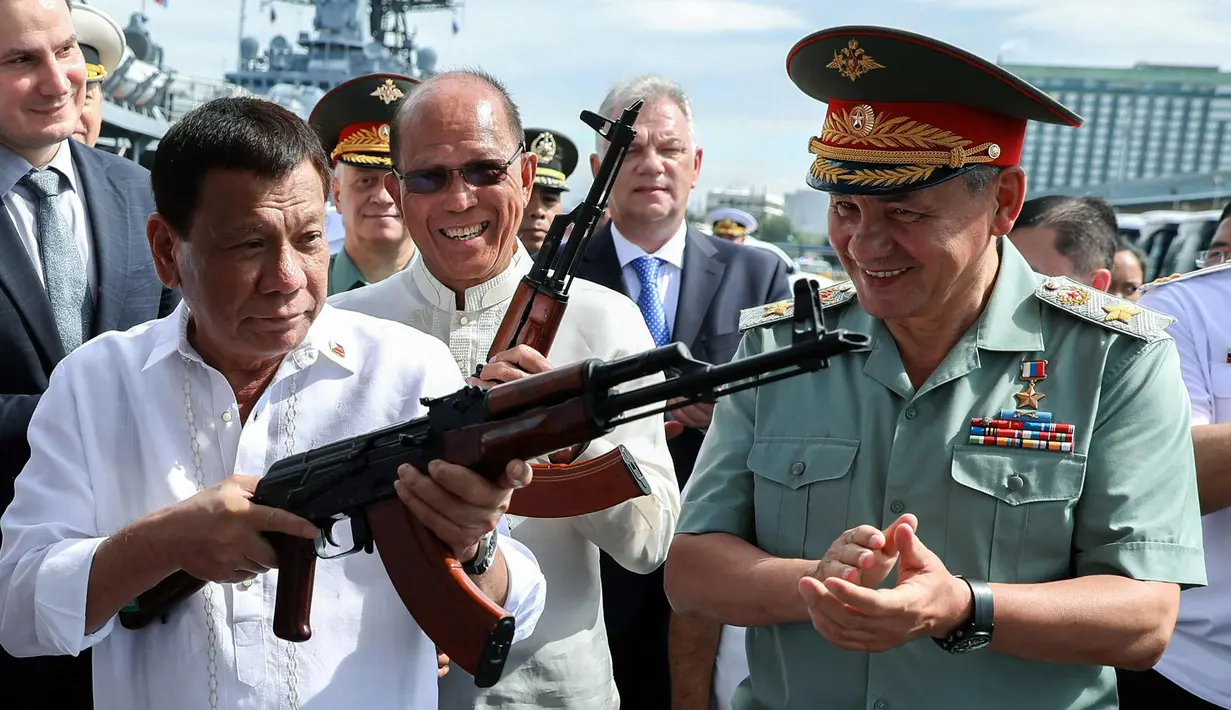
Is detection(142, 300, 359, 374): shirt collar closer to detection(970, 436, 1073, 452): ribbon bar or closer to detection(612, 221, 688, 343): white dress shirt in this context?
detection(970, 436, 1073, 452): ribbon bar

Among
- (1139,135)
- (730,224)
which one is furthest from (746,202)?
(1139,135)

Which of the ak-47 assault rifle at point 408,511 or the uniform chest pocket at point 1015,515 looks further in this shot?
the uniform chest pocket at point 1015,515

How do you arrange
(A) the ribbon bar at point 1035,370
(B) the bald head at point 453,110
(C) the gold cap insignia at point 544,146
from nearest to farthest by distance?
(A) the ribbon bar at point 1035,370, (B) the bald head at point 453,110, (C) the gold cap insignia at point 544,146

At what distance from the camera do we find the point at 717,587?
112 inches

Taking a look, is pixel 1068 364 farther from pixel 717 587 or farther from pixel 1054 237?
pixel 1054 237

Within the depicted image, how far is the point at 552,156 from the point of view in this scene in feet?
24.4

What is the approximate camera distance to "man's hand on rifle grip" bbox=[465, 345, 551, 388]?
3.27 m

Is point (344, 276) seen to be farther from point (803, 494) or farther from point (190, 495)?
point (803, 494)

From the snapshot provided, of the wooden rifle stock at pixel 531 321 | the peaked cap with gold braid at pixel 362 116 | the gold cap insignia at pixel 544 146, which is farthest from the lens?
the gold cap insignia at pixel 544 146

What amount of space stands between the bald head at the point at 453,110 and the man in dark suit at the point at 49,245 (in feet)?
3.41

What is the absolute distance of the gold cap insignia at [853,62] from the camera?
9.46ft

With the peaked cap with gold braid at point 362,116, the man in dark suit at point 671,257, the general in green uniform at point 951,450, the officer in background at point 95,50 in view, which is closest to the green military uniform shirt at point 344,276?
the peaked cap with gold braid at point 362,116

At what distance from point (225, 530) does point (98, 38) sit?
4.84 metres

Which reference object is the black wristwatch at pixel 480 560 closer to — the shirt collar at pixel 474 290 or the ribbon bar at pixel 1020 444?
the ribbon bar at pixel 1020 444
